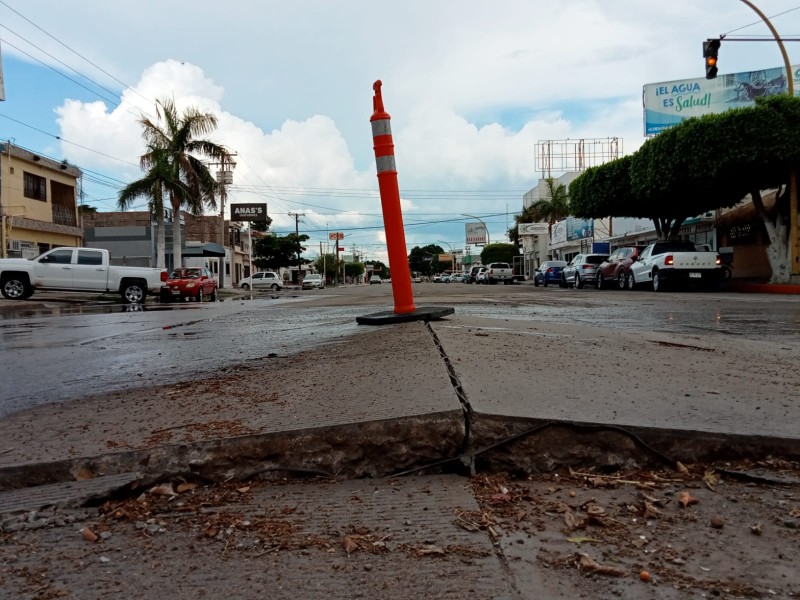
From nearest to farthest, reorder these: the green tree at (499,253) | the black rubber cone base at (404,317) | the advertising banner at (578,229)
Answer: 1. the black rubber cone base at (404,317)
2. the advertising banner at (578,229)
3. the green tree at (499,253)

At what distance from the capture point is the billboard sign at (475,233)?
116 m

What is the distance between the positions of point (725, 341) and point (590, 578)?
4.79m

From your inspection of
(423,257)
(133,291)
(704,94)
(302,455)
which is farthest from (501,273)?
(423,257)

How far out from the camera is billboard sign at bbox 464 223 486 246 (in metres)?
116

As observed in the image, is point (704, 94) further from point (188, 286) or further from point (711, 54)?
point (188, 286)

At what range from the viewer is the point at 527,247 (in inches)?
2869

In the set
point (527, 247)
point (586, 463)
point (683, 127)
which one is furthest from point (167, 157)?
point (527, 247)

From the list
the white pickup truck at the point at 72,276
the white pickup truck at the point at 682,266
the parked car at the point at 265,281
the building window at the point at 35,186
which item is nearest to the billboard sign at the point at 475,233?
the parked car at the point at 265,281

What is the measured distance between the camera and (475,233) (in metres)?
117

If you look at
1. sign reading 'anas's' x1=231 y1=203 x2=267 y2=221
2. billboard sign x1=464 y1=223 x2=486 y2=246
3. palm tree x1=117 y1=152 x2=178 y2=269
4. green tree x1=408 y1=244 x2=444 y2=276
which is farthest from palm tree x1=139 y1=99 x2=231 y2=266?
green tree x1=408 y1=244 x2=444 y2=276

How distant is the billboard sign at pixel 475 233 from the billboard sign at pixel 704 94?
7602cm

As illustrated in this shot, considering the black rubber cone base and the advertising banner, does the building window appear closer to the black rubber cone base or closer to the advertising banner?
the black rubber cone base

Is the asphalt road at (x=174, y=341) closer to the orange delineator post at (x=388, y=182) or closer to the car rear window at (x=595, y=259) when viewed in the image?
the orange delineator post at (x=388, y=182)

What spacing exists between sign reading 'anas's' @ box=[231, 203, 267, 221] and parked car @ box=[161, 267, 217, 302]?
4413cm
